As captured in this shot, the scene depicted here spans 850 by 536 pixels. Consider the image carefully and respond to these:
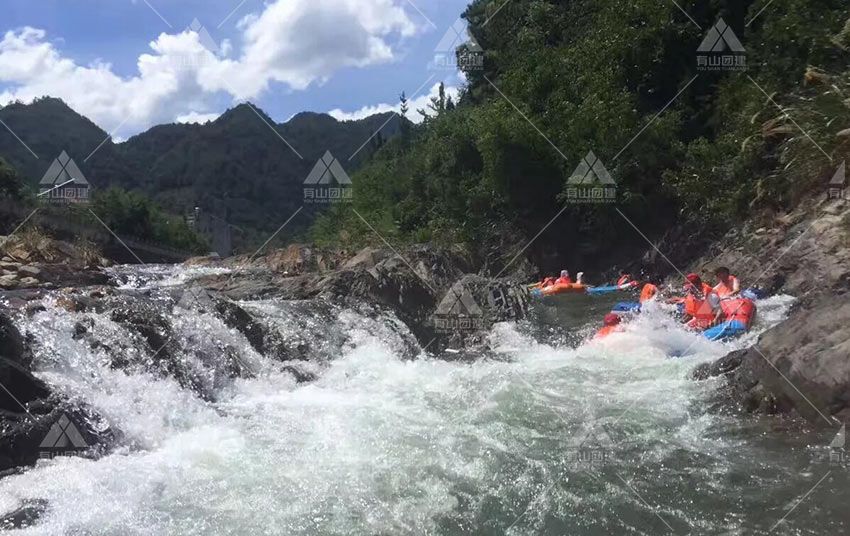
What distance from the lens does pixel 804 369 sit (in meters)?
5.56

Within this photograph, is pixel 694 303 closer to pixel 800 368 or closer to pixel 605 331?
pixel 605 331

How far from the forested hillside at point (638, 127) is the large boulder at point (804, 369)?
21.9 ft

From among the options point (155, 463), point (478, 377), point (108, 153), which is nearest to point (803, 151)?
point (478, 377)

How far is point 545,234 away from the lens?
21.2m

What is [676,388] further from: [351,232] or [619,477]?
[351,232]

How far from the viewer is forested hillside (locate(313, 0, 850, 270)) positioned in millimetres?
13586

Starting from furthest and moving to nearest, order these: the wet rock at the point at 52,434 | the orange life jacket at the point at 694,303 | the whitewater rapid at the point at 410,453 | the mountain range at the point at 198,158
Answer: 1. the mountain range at the point at 198,158
2. the orange life jacket at the point at 694,303
3. the wet rock at the point at 52,434
4. the whitewater rapid at the point at 410,453

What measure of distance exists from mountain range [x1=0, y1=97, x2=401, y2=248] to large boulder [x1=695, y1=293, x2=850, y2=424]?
244ft

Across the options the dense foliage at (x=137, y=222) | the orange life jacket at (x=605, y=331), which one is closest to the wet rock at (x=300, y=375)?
the orange life jacket at (x=605, y=331)

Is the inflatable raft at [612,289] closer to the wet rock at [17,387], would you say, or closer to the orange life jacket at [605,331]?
the orange life jacket at [605,331]

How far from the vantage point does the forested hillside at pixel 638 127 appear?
13.6 meters

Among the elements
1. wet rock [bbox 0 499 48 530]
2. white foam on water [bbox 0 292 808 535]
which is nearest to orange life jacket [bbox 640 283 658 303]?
white foam on water [bbox 0 292 808 535]

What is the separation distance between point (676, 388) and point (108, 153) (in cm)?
9608

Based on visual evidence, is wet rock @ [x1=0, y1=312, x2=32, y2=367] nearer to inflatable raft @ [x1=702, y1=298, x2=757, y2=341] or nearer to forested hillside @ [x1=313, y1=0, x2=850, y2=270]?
inflatable raft @ [x1=702, y1=298, x2=757, y2=341]
